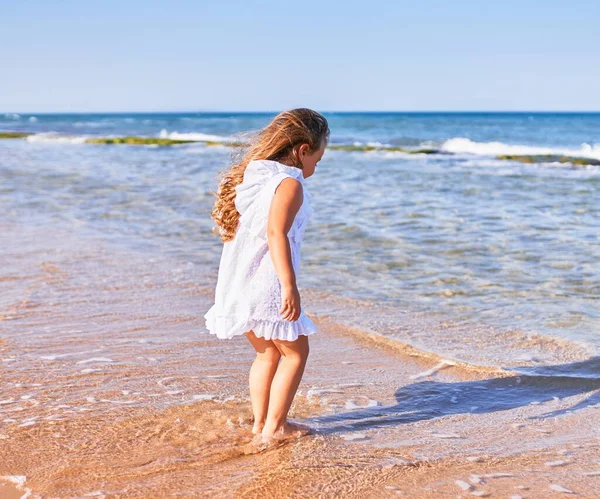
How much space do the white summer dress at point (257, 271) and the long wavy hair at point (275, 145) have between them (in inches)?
2.8

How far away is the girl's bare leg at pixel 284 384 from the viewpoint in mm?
3379

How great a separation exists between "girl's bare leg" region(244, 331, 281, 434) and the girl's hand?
0.30 meters

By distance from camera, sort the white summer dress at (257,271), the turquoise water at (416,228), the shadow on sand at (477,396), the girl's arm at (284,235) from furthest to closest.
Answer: the turquoise water at (416,228)
the shadow on sand at (477,396)
the white summer dress at (257,271)
the girl's arm at (284,235)

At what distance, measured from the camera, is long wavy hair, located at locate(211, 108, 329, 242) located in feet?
11.1

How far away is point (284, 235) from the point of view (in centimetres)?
321

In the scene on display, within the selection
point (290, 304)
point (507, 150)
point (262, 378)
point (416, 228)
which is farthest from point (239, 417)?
point (507, 150)

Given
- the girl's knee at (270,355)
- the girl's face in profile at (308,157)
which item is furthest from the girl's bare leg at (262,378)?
the girl's face in profile at (308,157)

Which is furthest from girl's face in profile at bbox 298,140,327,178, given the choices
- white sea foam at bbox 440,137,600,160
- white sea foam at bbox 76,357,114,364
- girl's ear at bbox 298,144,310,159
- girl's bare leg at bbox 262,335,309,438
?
white sea foam at bbox 440,137,600,160

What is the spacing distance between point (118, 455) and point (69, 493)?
0.38m

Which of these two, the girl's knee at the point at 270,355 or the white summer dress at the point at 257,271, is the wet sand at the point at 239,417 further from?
the white summer dress at the point at 257,271

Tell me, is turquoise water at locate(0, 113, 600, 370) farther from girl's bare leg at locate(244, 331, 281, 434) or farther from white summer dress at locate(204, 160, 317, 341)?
girl's bare leg at locate(244, 331, 281, 434)

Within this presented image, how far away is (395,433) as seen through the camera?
11.7ft

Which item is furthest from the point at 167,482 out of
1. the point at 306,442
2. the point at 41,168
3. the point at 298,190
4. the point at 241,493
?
the point at 41,168

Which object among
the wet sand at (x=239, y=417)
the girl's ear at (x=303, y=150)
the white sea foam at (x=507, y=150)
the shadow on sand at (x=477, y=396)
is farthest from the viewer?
the white sea foam at (x=507, y=150)
